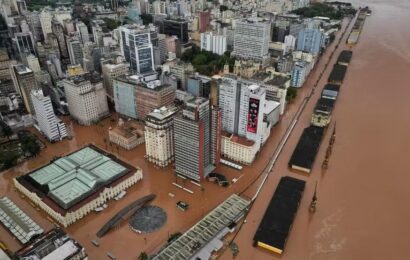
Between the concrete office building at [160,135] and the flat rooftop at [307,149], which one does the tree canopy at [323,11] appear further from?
the concrete office building at [160,135]

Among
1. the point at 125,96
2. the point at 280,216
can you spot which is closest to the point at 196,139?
the point at 280,216

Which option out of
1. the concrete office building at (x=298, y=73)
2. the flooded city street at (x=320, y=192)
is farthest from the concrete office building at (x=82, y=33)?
the concrete office building at (x=298, y=73)

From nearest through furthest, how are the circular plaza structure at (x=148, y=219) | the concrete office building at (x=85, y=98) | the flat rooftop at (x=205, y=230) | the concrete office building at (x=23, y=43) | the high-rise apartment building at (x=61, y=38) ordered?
the flat rooftop at (x=205, y=230)
the circular plaza structure at (x=148, y=219)
the concrete office building at (x=85, y=98)
the concrete office building at (x=23, y=43)
the high-rise apartment building at (x=61, y=38)

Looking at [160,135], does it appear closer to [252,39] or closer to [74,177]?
[74,177]

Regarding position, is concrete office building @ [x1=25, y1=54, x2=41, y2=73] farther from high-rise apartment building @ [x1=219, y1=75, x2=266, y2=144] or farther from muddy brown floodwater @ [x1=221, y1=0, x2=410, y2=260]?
muddy brown floodwater @ [x1=221, y1=0, x2=410, y2=260]

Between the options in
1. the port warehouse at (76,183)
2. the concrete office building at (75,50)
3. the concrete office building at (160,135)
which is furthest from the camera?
the concrete office building at (75,50)

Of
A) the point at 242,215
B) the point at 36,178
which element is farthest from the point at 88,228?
the point at 242,215
